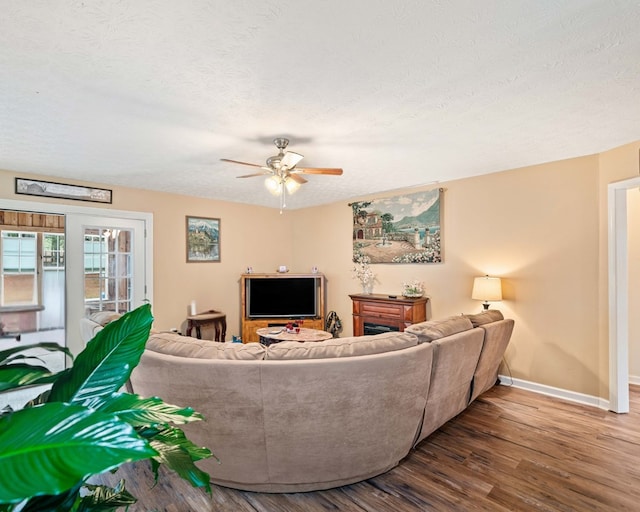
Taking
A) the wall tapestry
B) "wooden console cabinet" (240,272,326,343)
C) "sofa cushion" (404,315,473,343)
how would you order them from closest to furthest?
1. "sofa cushion" (404,315,473,343)
2. the wall tapestry
3. "wooden console cabinet" (240,272,326,343)

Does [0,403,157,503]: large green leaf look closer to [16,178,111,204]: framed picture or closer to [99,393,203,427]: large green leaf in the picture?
[99,393,203,427]: large green leaf

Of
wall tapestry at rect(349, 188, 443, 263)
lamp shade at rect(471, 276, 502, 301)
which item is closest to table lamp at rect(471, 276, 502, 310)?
lamp shade at rect(471, 276, 502, 301)

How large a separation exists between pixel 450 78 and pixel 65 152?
333cm

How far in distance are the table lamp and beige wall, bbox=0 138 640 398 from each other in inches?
8.9

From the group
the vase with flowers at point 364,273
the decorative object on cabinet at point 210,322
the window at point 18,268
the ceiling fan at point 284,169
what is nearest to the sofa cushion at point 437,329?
the ceiling fan at point 284,169

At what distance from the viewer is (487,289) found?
12.1ft

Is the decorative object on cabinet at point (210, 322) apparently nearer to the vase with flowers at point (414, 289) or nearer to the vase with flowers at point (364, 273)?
the vase with flowers at point (364, 273)

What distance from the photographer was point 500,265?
391cm

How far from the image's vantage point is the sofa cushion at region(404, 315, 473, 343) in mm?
2312

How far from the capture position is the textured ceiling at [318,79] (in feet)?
4.93

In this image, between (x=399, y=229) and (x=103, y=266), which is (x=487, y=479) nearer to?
(x=399, y=229)

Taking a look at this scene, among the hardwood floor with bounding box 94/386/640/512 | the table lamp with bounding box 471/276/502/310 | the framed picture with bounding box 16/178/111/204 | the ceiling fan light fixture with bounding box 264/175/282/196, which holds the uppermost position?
the framed picture with bounding box 16/178/111/204

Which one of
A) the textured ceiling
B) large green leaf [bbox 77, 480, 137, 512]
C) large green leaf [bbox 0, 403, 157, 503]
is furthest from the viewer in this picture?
the textured ceiling

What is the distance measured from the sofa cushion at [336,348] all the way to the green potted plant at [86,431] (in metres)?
0.98
